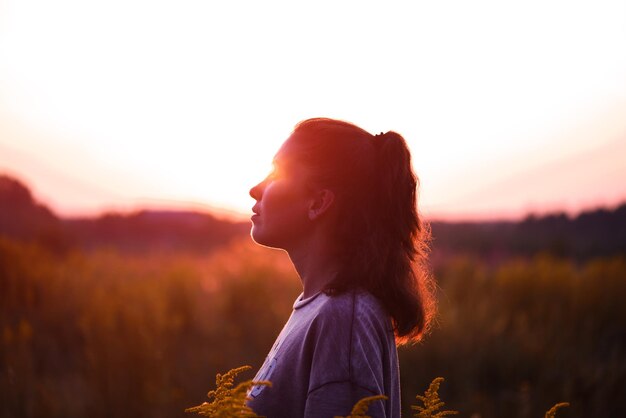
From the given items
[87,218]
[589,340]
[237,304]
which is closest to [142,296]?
[237,304]

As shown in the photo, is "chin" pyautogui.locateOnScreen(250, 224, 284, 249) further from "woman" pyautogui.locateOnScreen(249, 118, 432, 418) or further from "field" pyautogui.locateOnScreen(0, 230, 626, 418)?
"field" pyautogui.locateOnScreen(0, 230, 626, 418)

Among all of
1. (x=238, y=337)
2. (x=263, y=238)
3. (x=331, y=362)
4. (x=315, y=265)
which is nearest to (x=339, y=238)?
(x=315, y=265)

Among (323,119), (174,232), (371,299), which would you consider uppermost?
(323,119)

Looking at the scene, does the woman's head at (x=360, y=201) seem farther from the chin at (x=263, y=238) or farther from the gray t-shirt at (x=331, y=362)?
the gray t-shirt at (x=331, y=362)

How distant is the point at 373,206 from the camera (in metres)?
1.86

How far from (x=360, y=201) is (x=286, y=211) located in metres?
0.21

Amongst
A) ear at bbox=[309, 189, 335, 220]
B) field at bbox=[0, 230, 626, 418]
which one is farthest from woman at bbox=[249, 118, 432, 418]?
field at bbox=[0, 230, 626, 418]

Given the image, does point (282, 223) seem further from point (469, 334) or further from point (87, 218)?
point (87, 218)

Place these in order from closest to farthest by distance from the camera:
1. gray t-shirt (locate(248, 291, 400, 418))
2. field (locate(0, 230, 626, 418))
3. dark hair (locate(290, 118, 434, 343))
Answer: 1. gray t-shirt (locate(248, 291, 400, 418))
2. dark hair (locate(290, 118, 434, 343))
3. field (locate(0, 230, 626, 418))

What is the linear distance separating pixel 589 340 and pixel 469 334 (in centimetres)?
171

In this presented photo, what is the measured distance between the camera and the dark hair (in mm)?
1800

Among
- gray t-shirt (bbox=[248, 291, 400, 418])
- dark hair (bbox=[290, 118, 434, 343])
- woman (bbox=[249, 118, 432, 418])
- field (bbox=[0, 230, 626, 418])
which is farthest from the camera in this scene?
field (bbox=[0, 230, 626, 418])

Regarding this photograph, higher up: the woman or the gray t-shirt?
the woman

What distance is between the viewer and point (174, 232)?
134ft
